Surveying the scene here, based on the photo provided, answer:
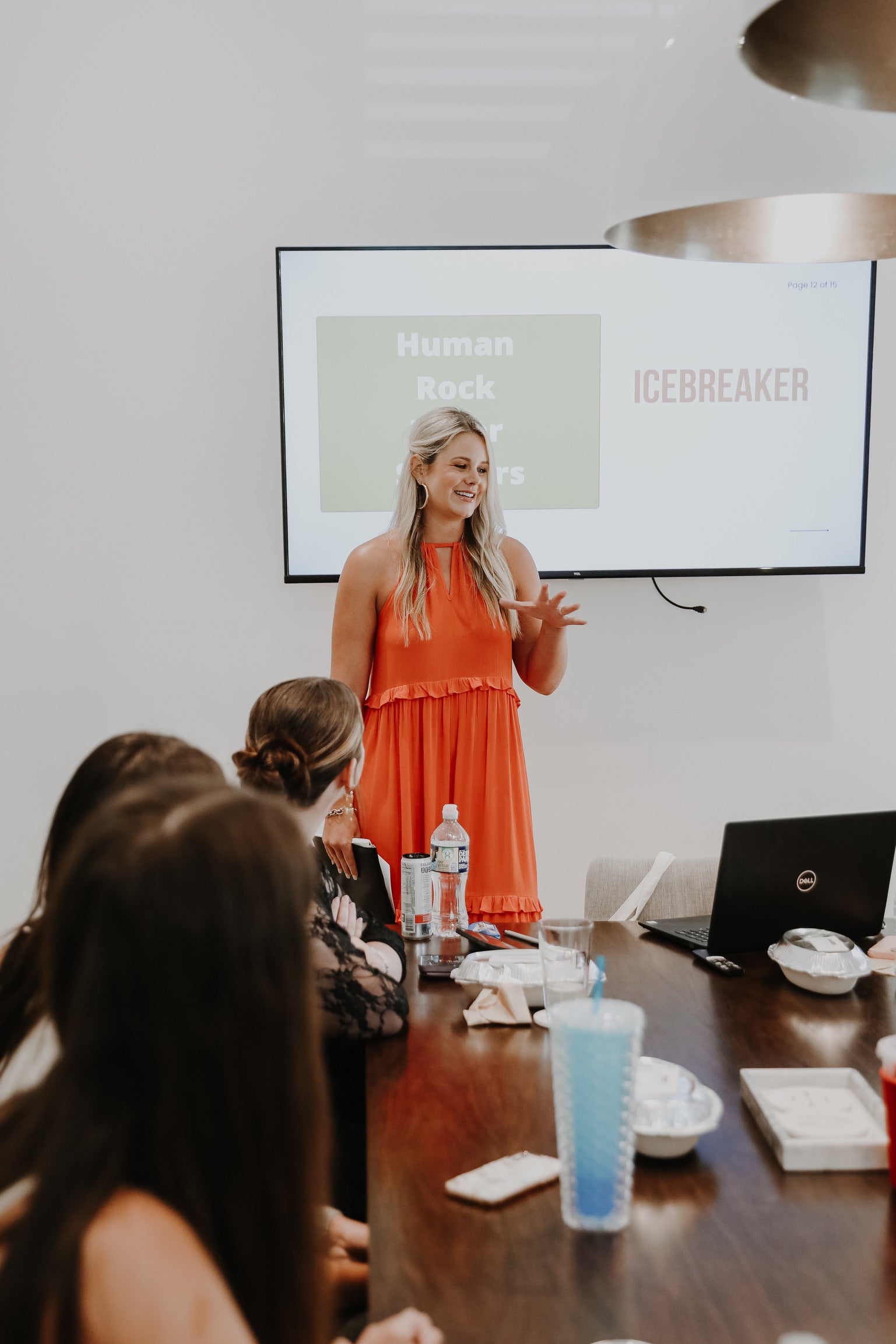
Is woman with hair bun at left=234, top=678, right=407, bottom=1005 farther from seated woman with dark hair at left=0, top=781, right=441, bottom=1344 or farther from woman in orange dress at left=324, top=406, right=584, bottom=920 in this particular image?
seated woman with dark hair at left=0, top=781, right=441, bottom=1344

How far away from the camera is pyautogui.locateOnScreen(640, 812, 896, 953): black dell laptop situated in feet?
5.62

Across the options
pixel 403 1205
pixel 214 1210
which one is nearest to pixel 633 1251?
pixel 403 1205

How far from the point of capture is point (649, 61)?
1.30 m

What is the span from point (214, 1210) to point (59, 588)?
2.79 m

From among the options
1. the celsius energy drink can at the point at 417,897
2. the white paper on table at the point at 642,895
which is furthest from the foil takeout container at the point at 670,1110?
the white paper on table at the point at 642,895

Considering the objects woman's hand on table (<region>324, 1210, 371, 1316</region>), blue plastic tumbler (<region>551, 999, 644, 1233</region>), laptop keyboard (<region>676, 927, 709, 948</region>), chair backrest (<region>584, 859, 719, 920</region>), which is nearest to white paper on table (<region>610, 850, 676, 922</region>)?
chair backrest (<region>584, 859, 719, 920</region>)

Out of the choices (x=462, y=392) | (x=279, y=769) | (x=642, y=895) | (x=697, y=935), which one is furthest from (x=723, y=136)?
(x=462, y=392)

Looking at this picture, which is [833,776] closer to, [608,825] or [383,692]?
[608,825]

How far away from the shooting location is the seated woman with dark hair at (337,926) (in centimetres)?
148

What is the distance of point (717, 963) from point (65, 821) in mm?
1043

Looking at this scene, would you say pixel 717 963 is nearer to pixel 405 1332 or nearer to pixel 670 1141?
pixel 670 1141

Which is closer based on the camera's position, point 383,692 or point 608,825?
point 383,692

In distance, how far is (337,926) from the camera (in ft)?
5.09

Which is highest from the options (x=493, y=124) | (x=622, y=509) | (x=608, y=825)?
(x=493, y=124)
